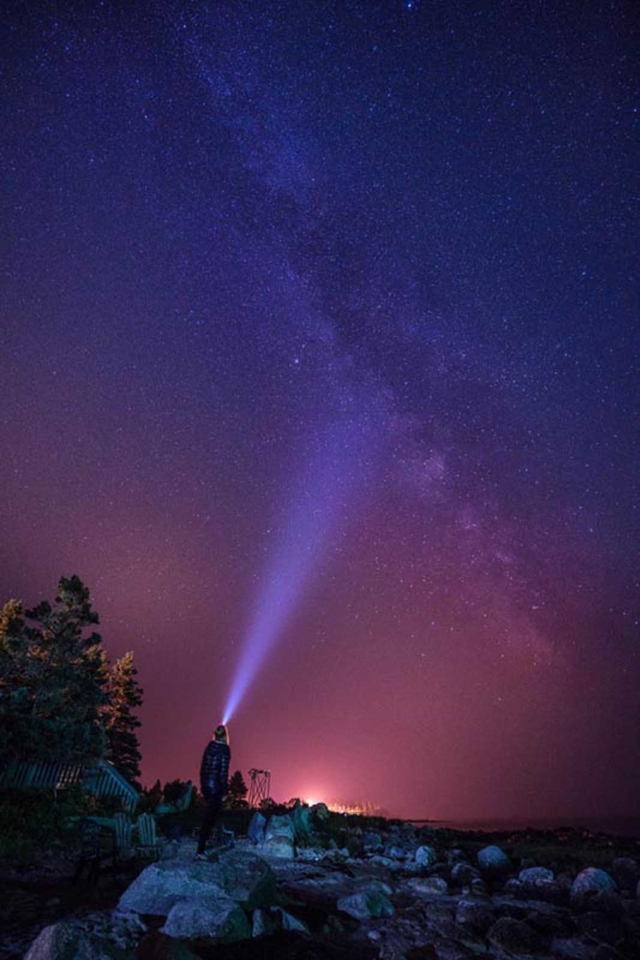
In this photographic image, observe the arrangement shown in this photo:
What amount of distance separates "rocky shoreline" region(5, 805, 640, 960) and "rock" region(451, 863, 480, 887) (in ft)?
0.15

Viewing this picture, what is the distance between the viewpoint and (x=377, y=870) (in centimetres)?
1733

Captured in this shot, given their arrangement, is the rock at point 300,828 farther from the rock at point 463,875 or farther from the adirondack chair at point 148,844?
the adirondack chair at point 148,844

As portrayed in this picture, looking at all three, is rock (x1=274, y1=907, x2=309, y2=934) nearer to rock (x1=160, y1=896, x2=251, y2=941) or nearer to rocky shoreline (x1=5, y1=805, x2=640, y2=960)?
rocky shoreline (x1=5, y1=805, x2=640, y2=960)

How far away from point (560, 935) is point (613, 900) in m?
4.08

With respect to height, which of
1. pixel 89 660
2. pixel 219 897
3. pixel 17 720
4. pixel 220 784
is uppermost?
pixel 89 660

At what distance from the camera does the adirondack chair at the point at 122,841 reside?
34.9ft

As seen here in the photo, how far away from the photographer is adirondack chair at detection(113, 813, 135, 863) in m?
10.6

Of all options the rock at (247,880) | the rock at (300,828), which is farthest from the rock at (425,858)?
the rock at (247,880)

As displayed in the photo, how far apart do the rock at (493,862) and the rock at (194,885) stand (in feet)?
51.1

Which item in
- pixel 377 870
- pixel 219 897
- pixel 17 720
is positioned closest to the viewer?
pixel 219 897

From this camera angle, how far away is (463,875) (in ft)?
56.4

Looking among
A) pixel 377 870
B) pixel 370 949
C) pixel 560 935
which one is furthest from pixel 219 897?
pixel 377 870

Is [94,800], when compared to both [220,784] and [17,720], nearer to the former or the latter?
[17,720]

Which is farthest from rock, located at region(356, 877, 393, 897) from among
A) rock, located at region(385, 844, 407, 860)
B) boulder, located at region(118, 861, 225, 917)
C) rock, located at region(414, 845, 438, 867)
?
rock, located at region(385, 844, 407, 860)
